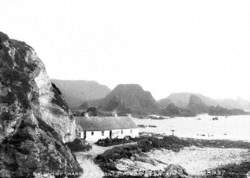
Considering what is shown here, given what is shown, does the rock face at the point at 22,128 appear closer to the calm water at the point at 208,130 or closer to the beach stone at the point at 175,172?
the beach stone at the point at 175,172

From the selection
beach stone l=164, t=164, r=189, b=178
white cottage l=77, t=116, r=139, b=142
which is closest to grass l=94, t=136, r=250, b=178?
beach stone l=164, t=164, r=189, b=178

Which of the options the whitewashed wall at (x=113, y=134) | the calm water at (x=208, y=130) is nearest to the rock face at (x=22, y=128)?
the whitewashed wall at (x=113, y=134)

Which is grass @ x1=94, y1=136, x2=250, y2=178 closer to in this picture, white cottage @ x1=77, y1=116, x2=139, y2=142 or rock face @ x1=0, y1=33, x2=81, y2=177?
rock face @ x1=0, y1=33, x2=81, y2=177

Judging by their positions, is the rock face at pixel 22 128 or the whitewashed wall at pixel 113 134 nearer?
the rock face at pixel 22 128

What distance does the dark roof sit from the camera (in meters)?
52.2

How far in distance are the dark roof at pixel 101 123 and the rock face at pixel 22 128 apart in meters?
13.9

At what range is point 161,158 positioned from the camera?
41.5 metres

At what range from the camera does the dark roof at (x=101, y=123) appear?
171 ft

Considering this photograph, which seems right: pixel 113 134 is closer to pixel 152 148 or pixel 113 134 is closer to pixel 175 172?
pixel 152 148

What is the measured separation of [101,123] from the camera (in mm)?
54219

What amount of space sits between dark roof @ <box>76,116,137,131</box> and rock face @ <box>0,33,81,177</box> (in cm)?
1392

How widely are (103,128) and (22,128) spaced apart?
25566 millimetres

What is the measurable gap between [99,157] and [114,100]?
152 metres

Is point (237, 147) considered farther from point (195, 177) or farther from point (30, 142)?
point (30, 142)
